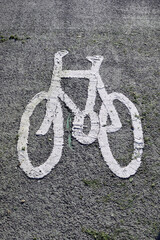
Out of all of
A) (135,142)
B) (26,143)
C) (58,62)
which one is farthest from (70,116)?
(58,62)

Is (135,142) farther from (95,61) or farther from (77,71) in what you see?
(95,61)

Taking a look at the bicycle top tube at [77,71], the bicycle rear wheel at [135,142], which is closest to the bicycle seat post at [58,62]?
the bicycle top tube at [77,71]

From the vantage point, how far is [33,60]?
481 cm

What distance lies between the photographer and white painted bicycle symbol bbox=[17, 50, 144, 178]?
3365 millimetres

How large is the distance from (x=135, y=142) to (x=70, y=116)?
3.43 ft

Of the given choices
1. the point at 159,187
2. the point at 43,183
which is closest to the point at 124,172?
the point at 159,187

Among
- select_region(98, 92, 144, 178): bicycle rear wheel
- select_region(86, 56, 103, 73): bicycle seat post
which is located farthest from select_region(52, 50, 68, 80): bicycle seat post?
select_region(98, 92, 144, 178): bicycle rear wheel

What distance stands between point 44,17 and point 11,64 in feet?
5.78

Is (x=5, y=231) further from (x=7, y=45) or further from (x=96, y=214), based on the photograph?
(x=7, y=45)

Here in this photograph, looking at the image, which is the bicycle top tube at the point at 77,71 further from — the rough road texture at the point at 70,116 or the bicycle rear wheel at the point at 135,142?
the bicycle rear wheel at the point at 135,142

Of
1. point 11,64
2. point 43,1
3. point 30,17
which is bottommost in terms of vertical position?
point 11,64

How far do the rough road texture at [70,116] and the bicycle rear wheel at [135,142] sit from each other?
7cm

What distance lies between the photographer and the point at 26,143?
3617mm

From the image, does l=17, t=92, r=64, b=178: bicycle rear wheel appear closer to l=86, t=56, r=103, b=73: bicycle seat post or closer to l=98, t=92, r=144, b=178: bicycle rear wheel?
l=98, t=92, r=144, b=178: bicycle rear wheel
